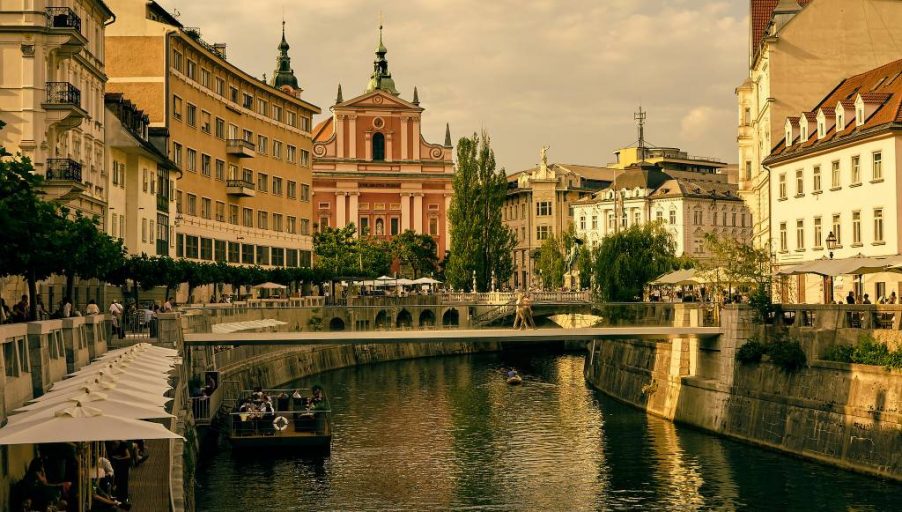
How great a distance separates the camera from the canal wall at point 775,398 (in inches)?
1638

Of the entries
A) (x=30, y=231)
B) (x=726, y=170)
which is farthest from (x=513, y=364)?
(x=726, y=170)

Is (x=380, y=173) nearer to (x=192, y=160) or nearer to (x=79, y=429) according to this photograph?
(x=192, y=160)

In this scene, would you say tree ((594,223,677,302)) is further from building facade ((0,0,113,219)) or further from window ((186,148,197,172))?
building facade ((0,0,113,219))

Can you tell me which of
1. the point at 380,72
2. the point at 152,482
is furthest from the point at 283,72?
the point at 152,482

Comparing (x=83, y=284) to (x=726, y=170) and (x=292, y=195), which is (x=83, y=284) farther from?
(x=726, y=170)

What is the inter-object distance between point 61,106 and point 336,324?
16.4 meters

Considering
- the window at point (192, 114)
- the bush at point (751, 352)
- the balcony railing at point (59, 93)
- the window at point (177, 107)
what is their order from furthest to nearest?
the window at point (192, 114) → the window at point (177, 107) → the balcony railing at point (59, 93) → the bush at point (751, 352)

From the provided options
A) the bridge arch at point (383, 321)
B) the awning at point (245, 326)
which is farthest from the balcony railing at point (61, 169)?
the bridge arch at point (383, 321)

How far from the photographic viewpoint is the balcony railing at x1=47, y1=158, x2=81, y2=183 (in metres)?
54.4

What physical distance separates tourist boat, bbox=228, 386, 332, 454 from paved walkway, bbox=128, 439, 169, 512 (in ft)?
55.6

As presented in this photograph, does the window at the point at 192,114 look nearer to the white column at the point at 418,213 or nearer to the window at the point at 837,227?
the window at the point at 837,227

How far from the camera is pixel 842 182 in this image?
209 ft

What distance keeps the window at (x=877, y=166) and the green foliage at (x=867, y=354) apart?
55.2 ft

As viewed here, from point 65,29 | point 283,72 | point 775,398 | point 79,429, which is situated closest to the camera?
point 79,429
